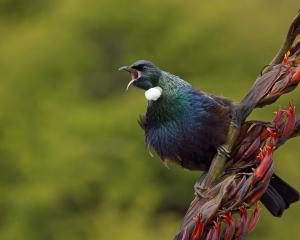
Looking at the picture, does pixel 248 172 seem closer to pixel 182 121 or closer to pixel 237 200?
pixel 237 200

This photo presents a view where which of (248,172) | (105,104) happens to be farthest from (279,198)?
(105,104)

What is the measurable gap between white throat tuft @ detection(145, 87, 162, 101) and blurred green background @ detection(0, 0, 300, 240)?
7676 millimetres

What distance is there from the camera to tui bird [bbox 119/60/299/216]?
8.05 ft

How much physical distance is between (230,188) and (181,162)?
943 millimetres

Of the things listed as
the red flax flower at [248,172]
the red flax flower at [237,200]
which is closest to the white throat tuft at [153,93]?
the red flax flower at [248,172]

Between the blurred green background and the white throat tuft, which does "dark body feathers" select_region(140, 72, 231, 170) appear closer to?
the white throat tuft

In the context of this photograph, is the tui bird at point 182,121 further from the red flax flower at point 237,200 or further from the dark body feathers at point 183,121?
the red flax flower at point 237,200

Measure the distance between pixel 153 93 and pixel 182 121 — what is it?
126mm

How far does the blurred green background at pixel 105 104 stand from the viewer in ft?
37.0

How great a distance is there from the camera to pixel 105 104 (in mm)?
12609

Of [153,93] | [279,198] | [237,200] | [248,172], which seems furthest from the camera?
[153,93]

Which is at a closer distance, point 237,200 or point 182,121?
point 237,200

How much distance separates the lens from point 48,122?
1247 centimetres

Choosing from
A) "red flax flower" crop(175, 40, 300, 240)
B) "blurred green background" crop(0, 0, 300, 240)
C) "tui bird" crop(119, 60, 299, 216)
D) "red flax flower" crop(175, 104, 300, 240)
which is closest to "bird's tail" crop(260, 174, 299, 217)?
"tui bird" crop(119, 60, 299, 216)
